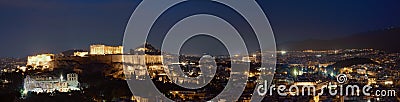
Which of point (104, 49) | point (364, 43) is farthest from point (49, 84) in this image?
point (364, 43)

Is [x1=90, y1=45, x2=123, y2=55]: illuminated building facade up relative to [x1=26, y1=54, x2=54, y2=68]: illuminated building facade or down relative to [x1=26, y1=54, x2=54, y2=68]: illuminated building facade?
up

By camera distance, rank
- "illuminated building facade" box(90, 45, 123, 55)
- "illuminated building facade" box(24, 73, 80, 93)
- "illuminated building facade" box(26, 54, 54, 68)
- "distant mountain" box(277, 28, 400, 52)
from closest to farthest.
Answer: "illuminated building facade" box(24, 73, 80, 93), "illuminated building facade" box(26, 54, 54, 68), "illuminated building facade" box(90, 45, 123, 55), "distant mountain" box(277, 28, 400, 52)

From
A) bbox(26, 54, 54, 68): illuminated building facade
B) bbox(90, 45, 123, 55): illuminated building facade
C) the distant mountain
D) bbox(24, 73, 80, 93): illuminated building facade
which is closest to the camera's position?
bbox(24, 73, 80, 93): illuminated building facade

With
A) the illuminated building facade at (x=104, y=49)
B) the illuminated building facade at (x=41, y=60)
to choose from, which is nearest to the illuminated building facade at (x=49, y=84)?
the illuminated building facade at (x=41, y=60)

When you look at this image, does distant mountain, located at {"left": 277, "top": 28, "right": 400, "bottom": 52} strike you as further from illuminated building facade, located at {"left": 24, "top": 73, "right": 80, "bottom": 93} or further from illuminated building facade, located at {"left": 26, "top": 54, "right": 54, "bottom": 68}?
illuminated building facade, located at {"left": 24, "top": 73, "right": 80, "bottom": 93}

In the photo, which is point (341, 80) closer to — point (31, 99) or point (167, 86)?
point (167, 86)

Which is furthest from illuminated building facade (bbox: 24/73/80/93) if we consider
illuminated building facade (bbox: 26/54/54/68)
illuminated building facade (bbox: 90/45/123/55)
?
illuminated building facade (bbox: 90/45/123/55)
